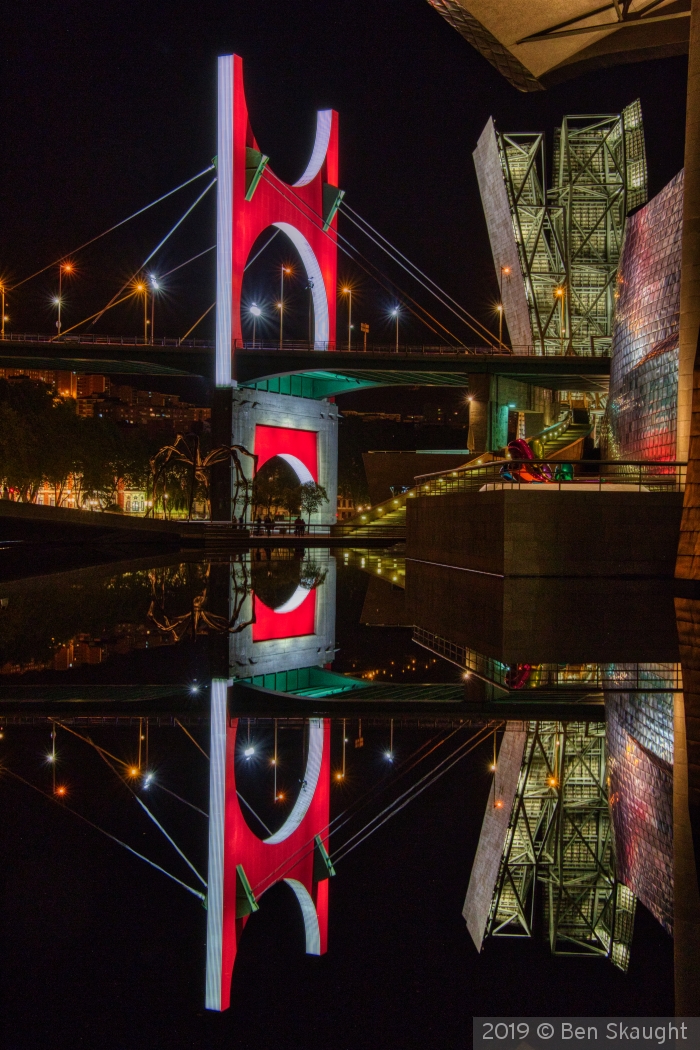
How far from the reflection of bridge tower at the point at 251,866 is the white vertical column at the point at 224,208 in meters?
38.4

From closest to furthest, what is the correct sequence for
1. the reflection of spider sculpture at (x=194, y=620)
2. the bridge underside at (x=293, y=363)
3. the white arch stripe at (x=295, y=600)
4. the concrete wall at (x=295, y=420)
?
the reflection of spider sculpture at (x=194, y=620)
the white arch stripe at (x=295, y=600)
the concrete wall at (x=295, y=420)
the bridge underside at (x=293, y=363)

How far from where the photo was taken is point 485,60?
2158 cm

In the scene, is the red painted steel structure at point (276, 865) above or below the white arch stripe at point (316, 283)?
below

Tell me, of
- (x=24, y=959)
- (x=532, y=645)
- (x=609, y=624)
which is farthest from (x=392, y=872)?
(x=609, y=624)

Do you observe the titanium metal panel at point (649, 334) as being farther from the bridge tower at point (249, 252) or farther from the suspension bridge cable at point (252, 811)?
the bridge tower at point (249, 252)

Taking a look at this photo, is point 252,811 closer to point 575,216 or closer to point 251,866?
point 251,866

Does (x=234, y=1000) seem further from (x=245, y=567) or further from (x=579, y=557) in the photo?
(x=245, y=567)

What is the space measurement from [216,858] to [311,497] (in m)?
47.0

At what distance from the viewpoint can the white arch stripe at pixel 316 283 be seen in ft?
156

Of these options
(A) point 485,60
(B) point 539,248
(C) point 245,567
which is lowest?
(C) point 245,567

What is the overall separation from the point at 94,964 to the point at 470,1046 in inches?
30.7

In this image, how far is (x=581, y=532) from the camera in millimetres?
13320

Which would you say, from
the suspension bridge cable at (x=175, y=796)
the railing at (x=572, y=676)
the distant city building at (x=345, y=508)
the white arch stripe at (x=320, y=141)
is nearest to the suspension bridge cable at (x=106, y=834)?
the suspension bridge cable at (x=175, y=796)

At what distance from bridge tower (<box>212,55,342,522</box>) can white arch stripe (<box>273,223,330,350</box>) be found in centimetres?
5
